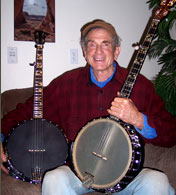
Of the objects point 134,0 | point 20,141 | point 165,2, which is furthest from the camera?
point 134,0

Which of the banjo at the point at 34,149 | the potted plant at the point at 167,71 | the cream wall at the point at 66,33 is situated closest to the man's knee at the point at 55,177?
the banjo at the point at 34,149

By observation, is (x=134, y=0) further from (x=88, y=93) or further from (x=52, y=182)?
(x=52, y=182)

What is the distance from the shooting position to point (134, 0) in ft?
7.63

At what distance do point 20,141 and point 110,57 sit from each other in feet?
2.53

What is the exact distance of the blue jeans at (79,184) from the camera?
104 cm

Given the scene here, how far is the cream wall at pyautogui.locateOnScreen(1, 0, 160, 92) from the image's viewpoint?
2039 mm

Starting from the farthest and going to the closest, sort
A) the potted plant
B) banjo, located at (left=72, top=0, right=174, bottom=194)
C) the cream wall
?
the cream wall → the potted plant → banjo, located at (left=72, top=0, right=174, bottom=194)

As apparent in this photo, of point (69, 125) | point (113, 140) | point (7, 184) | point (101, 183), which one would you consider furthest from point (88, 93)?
point (7, 184)

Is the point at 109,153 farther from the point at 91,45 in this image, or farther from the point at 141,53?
the point at 91,45

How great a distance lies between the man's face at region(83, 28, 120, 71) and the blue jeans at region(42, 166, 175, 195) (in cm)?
67

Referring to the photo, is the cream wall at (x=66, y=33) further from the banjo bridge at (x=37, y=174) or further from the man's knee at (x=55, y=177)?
the man's knee at (x=55, y=177)

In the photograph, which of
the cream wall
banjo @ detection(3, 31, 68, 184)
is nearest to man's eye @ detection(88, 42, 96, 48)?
banjo @ detection(3, 31, 68, 184)

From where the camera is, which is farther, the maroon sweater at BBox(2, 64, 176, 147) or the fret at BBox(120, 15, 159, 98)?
the maroon sweater at BBox(2, 64, 176, 147)

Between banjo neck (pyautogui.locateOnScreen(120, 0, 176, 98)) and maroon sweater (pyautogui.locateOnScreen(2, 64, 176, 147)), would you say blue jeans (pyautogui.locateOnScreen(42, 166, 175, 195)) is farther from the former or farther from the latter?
banjo neck (pyautogui.locateOnScreen(120, 0, 176, 98))
